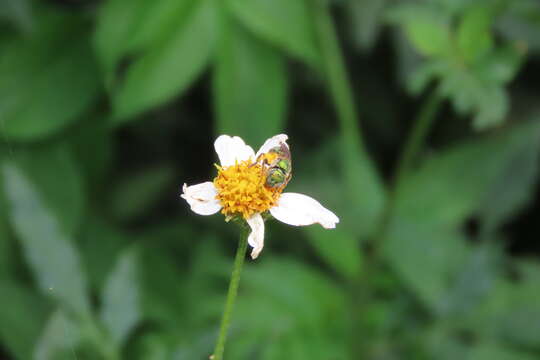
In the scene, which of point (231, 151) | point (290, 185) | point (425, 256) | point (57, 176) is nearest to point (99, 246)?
point (57, 176)

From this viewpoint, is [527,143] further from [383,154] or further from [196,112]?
[196,112]

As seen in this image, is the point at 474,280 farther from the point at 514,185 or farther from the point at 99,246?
the point at 99,246

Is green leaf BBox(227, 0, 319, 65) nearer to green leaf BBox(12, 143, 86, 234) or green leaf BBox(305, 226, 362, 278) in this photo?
green leaf BBox(305, 226, 362, 278)

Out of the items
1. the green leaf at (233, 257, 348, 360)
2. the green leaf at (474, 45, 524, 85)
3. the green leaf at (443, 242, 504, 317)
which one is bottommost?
the green leaf at (233, 257, 348, 360)

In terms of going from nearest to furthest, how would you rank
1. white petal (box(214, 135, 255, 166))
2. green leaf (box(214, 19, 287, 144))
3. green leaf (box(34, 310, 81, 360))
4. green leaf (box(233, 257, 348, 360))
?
white petal (box(214, 135, 255, 166))
green leaf (box(34, 310, 81, 360))
green leaf (box(233, 257, 348, 360))
green leaf (box(214, 19, 287, 144))

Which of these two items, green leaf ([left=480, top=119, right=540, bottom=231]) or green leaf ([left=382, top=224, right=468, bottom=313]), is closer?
green leaf ([left=382, top=224, right=468, bottom=313])

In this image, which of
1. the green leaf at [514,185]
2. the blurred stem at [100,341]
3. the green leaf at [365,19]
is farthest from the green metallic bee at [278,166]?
the green leaf at [514,185]

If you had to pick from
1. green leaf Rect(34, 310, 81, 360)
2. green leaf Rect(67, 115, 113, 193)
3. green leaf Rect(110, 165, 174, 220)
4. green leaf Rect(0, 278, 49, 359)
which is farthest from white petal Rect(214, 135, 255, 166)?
green leaf Rect(110, 165, 174, 220)
